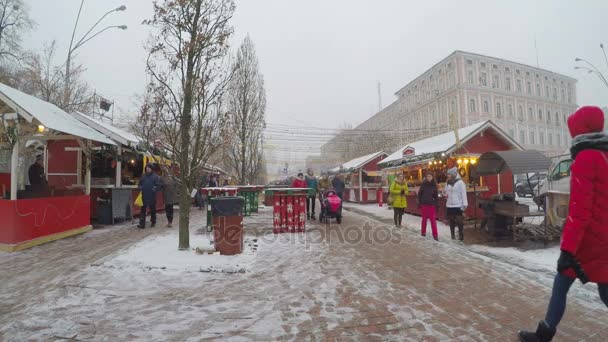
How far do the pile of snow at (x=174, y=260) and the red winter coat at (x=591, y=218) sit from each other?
4.25m

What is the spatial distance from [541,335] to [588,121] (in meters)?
1.87

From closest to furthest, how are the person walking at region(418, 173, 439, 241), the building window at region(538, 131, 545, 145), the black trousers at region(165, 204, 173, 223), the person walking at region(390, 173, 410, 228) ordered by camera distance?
1. the person walking at region(418, 173, 439, 241)
2. the person walking at region(390, 173, 410, 228)
3. the black trousers at region(165, 204, 173, 223)
4. the building window at region(538, 131, 545, 145)

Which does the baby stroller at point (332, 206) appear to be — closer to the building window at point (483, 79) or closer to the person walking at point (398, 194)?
the person walking at point (398, 194)

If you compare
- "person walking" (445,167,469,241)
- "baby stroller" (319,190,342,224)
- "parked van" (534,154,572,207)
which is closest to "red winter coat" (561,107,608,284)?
"person walking" (445,167,469,241)

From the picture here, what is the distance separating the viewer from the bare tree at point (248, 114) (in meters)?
19.5

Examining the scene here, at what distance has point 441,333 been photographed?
3129mm

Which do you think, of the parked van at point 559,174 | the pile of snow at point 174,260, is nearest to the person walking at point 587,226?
the pile of snow at point 174,260

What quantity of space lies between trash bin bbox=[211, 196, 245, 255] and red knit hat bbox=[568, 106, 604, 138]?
16.3 ft

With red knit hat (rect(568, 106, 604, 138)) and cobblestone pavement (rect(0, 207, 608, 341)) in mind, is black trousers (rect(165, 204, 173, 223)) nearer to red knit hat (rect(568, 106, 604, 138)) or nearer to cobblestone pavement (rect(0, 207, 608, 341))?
cobblestone pavement (rect(0, 207, 608, 341))

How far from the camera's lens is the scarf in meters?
2.62

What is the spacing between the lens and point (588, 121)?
8.97 feet

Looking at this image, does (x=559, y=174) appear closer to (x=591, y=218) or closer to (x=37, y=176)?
(x=591, y=218)

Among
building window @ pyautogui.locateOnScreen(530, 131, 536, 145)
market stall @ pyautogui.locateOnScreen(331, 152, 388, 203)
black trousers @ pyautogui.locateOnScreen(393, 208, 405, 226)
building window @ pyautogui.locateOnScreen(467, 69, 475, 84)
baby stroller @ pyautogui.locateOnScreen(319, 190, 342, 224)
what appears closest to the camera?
black trousers @ pyautogui.locateOnScreen(393, 208, 405, 226)

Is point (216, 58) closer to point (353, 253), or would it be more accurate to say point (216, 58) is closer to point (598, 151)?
point (353, 253)
